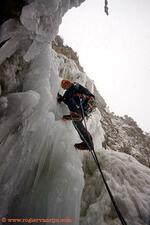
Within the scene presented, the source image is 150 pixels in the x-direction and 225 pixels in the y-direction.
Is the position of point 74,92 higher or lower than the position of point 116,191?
higher

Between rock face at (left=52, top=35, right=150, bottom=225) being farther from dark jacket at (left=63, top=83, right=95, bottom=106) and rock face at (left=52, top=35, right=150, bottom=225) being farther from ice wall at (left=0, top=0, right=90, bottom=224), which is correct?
dark jacket at (left=63, top=83, right=95, bottom=106)

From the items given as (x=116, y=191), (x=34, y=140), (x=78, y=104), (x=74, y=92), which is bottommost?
(x=116, y=191)

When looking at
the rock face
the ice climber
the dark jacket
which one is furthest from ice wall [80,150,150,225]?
the dark jacket

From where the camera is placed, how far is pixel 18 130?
4168 mm

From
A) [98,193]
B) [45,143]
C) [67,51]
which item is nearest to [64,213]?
[98,193]

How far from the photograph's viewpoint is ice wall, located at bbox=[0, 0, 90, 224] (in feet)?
12.6

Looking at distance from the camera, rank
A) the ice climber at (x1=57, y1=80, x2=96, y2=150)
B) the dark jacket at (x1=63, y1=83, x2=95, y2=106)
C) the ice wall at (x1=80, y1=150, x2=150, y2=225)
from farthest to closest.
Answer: the dark jacket at (x1=63, y1=83, x2=95, y2=106) < the ice climber at (x1=57, y1=80, x2=96, y2=150) < the ice wall at (x1=80, y1=150, x2=150, y2=225)

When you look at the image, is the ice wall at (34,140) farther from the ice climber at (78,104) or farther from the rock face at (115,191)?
the rock face at (115,191)

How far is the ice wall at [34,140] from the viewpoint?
3836 mm

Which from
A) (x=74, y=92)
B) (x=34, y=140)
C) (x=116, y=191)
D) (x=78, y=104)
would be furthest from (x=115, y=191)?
(x=74, y=92)

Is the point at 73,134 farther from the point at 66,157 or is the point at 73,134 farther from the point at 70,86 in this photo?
the point at 70,86

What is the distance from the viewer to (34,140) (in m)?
4.45

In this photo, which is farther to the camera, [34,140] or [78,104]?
[78,104]

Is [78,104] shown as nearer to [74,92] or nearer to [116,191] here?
[74,92]
